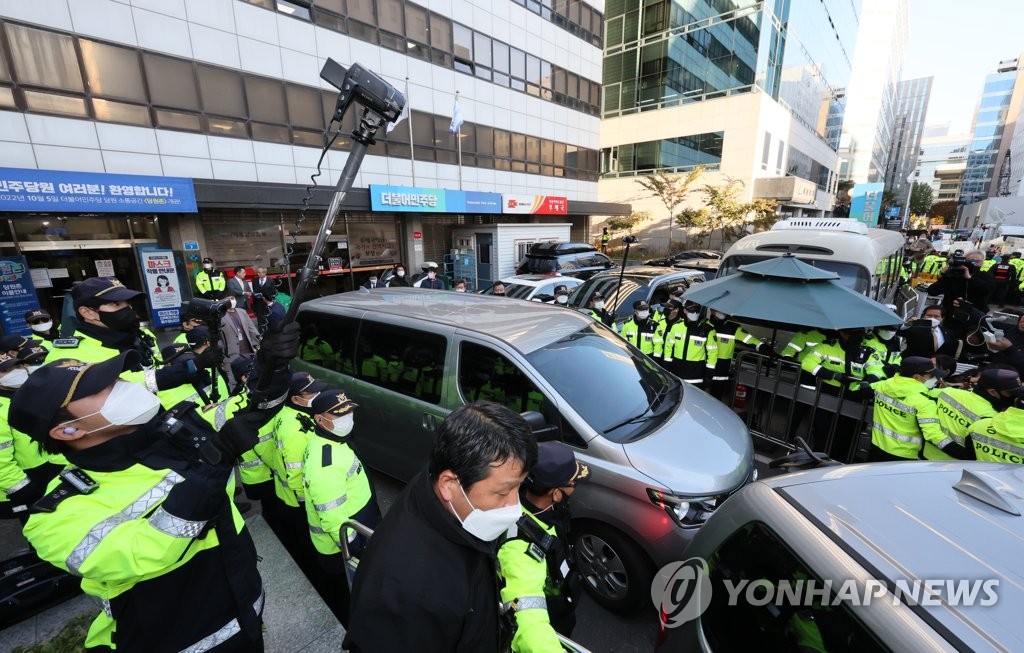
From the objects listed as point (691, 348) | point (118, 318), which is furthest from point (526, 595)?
point (691, 348)

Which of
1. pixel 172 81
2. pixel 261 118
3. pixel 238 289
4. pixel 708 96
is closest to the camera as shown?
pixel 238 289

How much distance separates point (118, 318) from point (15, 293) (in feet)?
28.3

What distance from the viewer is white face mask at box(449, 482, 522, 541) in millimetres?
1294

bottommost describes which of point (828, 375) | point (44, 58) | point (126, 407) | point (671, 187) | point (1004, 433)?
point (828, 375)

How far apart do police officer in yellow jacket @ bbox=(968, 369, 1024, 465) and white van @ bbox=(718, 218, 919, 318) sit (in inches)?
145

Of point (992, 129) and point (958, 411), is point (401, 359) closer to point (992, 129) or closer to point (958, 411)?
point (958, 411)

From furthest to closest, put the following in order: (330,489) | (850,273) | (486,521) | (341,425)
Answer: (850,273) → (341,425) → (330,489) → (486,521)

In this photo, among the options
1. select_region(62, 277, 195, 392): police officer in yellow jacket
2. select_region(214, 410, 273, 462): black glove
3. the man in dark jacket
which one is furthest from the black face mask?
the man in dark jacket

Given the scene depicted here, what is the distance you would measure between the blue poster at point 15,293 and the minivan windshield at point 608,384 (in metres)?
11.3

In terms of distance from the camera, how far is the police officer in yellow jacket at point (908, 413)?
3.25m

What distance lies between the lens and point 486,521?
130cm

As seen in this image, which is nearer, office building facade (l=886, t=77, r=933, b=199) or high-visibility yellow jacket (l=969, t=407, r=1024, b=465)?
high-visibility yellow jacket (l=969, t=407, r=1024, b=465)

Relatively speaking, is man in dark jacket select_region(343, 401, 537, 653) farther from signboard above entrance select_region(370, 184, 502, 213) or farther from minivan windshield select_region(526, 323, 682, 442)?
signboard above entrance select_region(370, 184, 502, 213)

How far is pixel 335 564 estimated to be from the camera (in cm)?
242
